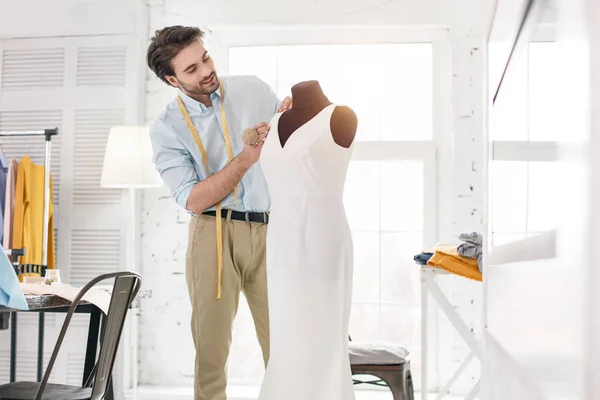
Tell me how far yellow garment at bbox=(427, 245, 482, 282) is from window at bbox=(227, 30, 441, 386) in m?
1.57

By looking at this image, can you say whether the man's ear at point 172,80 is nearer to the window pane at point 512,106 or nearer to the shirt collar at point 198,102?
the shirt collar at point 198,102

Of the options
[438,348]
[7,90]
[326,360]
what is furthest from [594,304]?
[7,90]

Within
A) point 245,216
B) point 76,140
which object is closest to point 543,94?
point 245,216

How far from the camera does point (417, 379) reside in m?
4.61

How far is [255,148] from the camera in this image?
2.44m

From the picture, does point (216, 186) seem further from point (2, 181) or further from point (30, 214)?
point (2, 181)

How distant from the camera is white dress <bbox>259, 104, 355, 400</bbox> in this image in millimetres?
2162

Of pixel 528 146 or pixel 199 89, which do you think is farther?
pixel 199 89

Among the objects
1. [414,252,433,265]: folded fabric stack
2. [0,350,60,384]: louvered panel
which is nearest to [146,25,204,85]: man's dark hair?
[414,252,433,265]: folded fabric stack

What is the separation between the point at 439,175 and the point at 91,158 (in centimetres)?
221

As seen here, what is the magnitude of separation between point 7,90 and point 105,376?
303 cm

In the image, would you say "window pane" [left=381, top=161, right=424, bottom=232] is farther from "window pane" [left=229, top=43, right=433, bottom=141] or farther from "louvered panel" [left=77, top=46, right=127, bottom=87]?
"louvered panel" [left=77, top=46, right=127, bottom=87]

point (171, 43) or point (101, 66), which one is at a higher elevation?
point (101, 66)

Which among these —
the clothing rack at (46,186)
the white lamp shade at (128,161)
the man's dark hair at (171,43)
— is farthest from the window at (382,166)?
the man's dark hair at (171,43)
